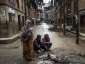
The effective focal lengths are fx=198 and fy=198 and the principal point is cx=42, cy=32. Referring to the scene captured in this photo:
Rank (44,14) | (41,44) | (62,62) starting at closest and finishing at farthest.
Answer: (62,62), (41,44), (44,14)

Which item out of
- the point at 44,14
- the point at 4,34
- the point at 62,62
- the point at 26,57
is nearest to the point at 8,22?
the point at 4,34

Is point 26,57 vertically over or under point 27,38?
under

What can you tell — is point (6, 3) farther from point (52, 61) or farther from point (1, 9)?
point (52, 61)

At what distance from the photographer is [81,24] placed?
73.7ft

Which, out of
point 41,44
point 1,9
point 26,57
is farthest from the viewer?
point 1,9

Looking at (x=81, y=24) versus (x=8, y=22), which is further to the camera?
(x=81, y=24)

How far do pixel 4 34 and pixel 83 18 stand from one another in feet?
29.1

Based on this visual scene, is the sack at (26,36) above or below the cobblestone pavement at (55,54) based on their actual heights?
above

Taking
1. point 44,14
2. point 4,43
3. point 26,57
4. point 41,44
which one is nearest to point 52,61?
point 26,57

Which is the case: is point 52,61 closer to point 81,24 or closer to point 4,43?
point 4,43

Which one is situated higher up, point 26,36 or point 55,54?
point 26,36

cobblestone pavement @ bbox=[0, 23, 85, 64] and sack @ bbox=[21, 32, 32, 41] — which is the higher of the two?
sack @ bbox=[21, 32, 32, 41]

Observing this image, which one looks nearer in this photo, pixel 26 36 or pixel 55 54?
pixel 26 36

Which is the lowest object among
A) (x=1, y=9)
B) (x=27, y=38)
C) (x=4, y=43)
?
(x=4, y=43)
